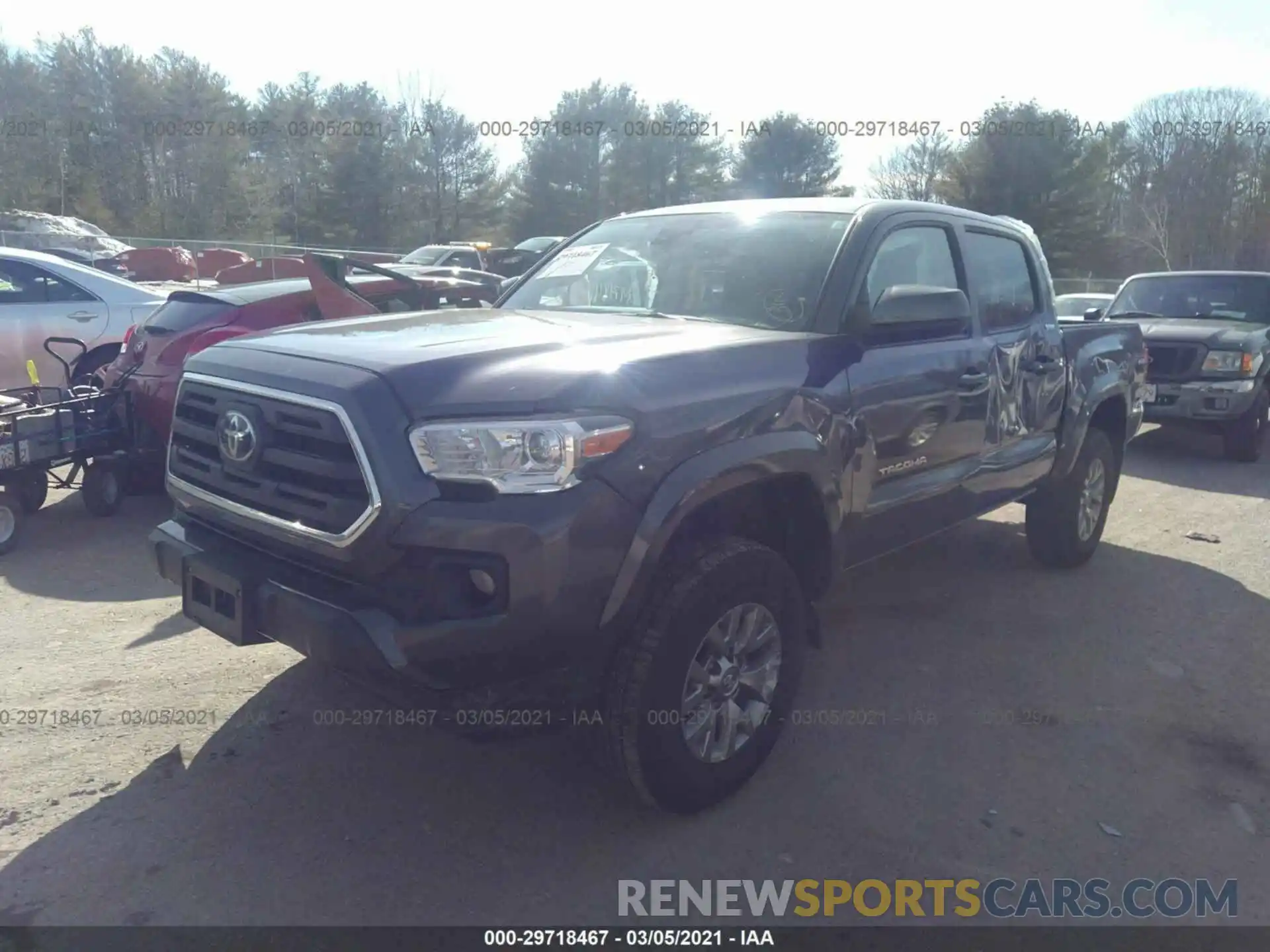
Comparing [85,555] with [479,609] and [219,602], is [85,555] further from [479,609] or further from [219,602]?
[479,609]

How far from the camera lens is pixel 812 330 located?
3.65 metres

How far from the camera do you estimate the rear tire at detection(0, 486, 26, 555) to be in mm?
5875

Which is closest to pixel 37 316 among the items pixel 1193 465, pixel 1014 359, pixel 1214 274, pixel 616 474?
pixel 616 474

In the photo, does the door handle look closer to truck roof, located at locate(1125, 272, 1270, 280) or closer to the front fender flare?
the front fender flare

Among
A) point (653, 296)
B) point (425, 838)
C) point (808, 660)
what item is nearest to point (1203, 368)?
point (808, 660)

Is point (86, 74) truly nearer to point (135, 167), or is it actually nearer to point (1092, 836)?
point (135, 167)

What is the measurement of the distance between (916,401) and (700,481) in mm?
1422

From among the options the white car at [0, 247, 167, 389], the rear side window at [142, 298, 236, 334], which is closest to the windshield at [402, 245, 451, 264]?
the white car at [0, 247, 167, 389]

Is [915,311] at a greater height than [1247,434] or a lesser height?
greater

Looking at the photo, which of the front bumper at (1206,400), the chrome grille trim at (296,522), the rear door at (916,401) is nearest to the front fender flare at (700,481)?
the rear door at (916,401)

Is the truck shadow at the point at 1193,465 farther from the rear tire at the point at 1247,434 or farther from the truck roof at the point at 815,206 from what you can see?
the truck roof at the point at 815,206

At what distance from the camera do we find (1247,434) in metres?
9.65

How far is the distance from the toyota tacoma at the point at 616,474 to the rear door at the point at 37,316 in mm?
5863

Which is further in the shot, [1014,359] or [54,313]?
[54,313]
